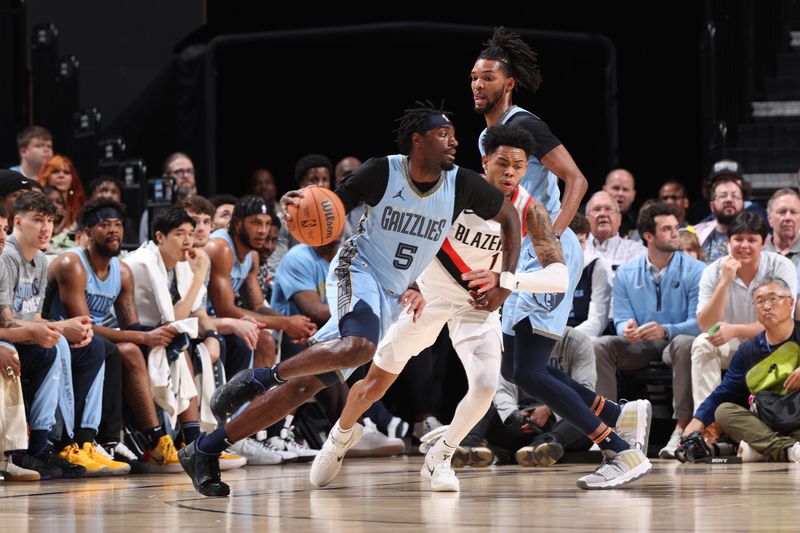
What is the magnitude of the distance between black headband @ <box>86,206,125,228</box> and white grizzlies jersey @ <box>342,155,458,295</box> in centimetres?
224

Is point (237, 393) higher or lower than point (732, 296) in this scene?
lower

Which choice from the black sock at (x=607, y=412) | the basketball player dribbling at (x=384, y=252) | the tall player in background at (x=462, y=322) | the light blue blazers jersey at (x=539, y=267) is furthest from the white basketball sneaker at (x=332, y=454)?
the black sock at (x=607, y=412)

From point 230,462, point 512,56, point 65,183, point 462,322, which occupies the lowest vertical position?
point 230,462

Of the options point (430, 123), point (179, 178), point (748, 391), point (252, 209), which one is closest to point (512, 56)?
point (430, 123)

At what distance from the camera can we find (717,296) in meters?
7.99

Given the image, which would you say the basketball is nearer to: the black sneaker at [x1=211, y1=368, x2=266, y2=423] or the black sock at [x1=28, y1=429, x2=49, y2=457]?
the black sneaker at [x1=211, y1=368, x2=266, y2=423]

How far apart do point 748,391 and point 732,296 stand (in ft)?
2.52

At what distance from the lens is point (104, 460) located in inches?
268

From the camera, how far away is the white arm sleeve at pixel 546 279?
5320mm

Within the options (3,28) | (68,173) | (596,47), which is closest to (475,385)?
(68,173)

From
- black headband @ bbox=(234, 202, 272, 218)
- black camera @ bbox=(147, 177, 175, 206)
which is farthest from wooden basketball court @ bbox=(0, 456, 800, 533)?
black camera @ bbox=(147, 177, 175, 206)

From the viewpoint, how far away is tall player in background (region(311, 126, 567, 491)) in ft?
18.1

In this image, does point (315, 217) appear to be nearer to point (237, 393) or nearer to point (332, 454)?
point (237, 393)

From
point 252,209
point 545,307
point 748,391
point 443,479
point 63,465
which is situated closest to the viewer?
point 443,479
